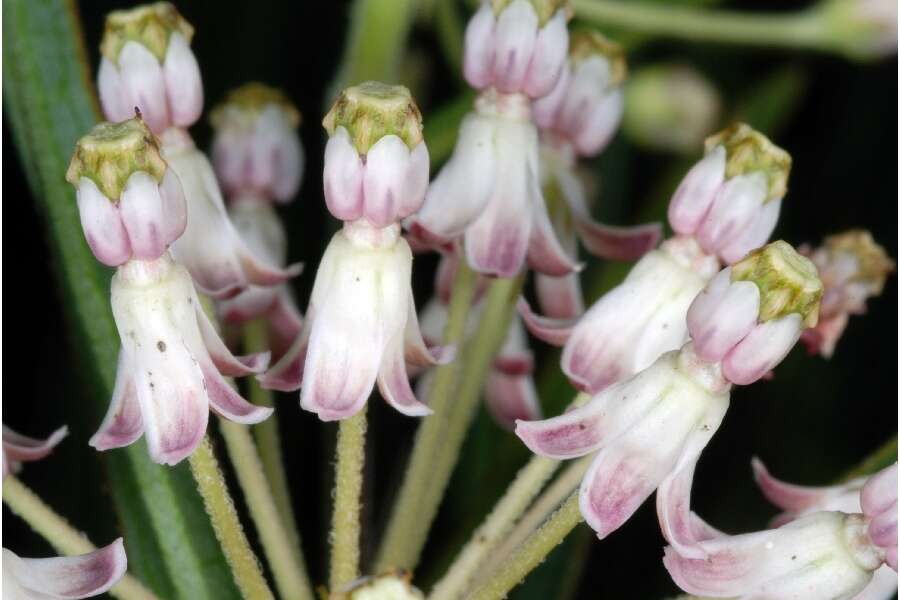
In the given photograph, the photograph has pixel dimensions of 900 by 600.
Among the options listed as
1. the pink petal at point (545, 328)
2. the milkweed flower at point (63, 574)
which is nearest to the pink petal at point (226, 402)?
the milkweed flower at point (63, 574)

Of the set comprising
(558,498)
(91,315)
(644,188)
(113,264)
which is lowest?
(644,188)

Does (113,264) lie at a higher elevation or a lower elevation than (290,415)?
higher

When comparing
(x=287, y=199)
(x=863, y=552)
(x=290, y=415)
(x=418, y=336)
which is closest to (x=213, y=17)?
(x=287, y=199)

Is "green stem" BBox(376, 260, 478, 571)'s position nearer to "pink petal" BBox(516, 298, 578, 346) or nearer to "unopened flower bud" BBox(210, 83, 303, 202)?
"pink petal" BBox(516, 298, 578, 346)

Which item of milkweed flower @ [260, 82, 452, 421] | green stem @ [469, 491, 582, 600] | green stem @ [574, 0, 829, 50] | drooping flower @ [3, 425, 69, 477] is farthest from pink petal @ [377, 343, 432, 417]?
green stem @ [574, 0, 829, 50]

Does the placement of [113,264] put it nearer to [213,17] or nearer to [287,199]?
[287,199]

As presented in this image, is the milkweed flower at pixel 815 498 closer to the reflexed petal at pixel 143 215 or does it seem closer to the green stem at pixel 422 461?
the green stem at pixel 422 461
